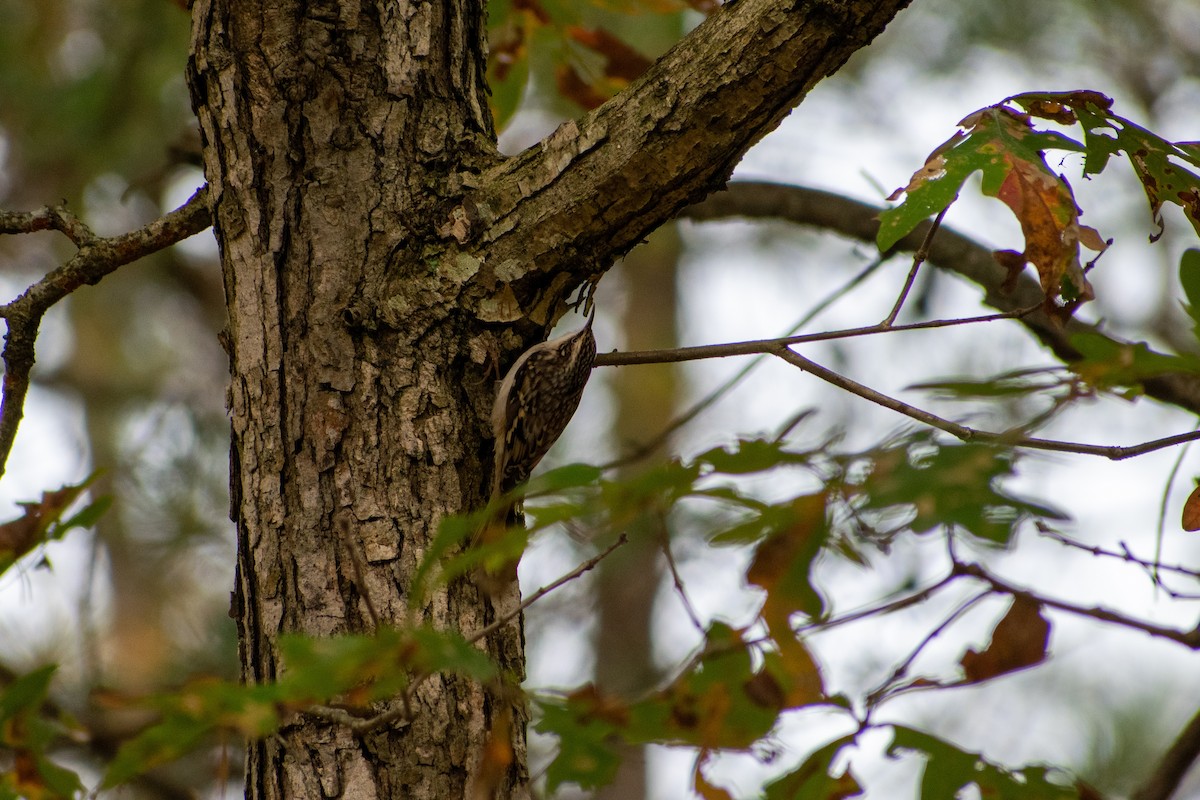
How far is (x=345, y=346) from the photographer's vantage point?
1.66 m

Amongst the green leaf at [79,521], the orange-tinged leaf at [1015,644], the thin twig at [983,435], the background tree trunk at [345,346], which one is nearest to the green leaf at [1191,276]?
the thin twig at [983,435]

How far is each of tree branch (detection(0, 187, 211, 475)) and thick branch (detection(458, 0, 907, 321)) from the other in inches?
18.6

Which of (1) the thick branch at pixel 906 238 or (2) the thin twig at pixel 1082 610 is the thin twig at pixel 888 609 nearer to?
(2) the thin twig at pixel 1082 610

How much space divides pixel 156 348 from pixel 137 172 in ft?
7.79

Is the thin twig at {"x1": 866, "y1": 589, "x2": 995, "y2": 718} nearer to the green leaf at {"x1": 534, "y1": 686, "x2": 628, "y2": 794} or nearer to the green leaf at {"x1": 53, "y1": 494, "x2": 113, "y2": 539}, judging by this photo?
the green leaf at {"x1": 534, "y1": 686, "x2": 628, "y2": 794}

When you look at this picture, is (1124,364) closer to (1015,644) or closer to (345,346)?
(1015,644)

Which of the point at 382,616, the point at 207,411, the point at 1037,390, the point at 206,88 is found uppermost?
the point at 207,411

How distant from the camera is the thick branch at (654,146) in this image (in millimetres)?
1493

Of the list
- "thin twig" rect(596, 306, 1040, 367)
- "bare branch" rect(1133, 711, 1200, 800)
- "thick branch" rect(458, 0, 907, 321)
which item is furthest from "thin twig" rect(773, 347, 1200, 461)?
"bare branch" rect(1133, 711, 1200, 800)

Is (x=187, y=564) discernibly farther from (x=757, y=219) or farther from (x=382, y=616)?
(x=382, y=616)

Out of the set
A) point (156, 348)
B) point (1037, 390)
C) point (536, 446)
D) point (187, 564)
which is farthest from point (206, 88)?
point (156, 348)

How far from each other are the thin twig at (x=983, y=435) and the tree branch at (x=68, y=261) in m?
0.98

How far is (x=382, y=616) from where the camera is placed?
61.2 inches

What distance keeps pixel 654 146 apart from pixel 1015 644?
2.64ft
